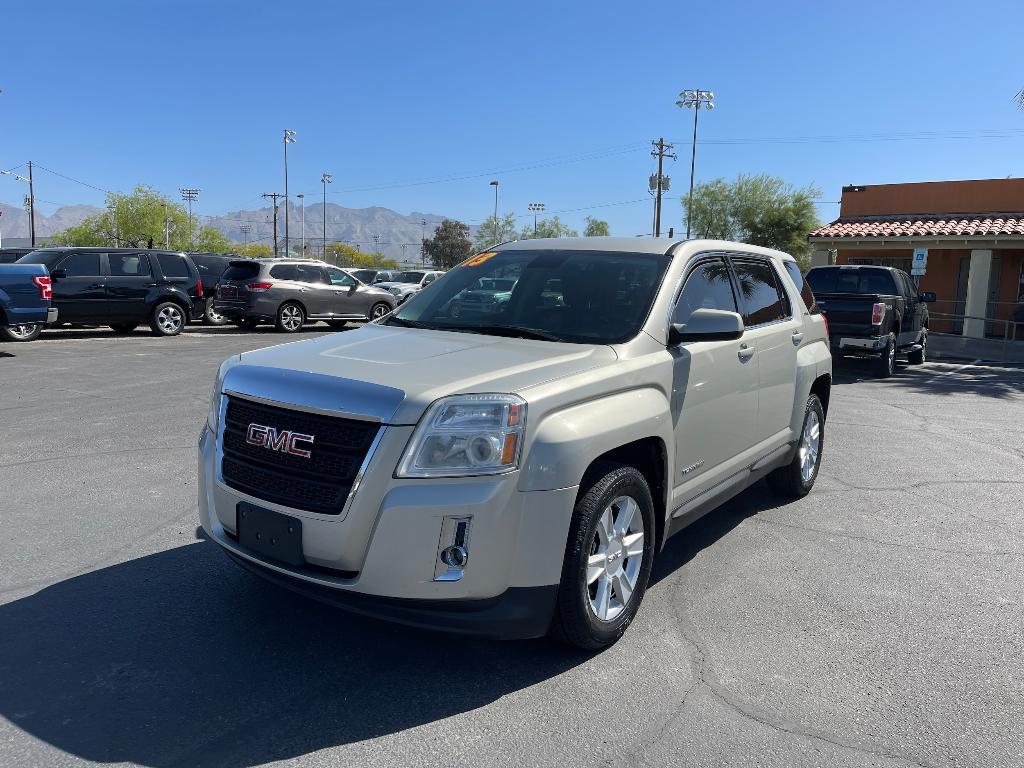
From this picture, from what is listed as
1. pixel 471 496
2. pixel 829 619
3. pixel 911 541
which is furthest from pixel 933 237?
pixel 471 496

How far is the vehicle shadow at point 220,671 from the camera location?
294 cm

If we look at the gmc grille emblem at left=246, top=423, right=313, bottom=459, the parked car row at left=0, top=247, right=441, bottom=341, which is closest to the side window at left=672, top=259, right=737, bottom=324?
the gmc grille emblem at left=246, top=423, right=313, bottom=459

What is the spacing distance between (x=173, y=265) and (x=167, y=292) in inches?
25.4

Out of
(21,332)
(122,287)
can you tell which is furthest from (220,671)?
(122,287)

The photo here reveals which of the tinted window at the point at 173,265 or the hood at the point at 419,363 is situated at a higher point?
the tinted window at the point at 173,265

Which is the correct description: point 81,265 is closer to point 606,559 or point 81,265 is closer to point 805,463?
point 805,463

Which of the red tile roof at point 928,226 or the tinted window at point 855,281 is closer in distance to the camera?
the tinted window at point 855,281

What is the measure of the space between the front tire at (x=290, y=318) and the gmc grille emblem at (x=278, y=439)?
1739 cm

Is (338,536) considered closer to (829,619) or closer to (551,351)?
(551,351)

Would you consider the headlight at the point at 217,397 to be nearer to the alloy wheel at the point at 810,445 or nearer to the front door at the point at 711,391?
the front door at the point at 711,391

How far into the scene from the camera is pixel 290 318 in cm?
2048

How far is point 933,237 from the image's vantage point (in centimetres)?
2331

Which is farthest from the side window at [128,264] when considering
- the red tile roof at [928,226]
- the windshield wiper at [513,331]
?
the red tile roof at [928,226]

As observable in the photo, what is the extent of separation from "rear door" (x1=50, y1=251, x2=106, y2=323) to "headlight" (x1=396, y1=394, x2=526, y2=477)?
15.8 metres
